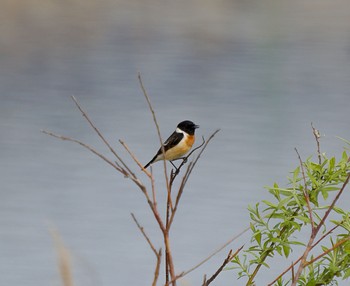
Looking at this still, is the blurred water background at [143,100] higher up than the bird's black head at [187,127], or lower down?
higher up

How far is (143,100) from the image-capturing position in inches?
216

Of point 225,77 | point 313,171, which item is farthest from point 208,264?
point 225,77

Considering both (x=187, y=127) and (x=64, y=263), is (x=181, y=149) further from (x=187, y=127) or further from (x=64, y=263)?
(x=64, y=263)

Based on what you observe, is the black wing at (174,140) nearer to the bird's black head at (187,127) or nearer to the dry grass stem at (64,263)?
the bird's black head at (187,127)

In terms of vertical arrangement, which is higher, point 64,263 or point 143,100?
point 143,100

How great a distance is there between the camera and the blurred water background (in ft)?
13.2

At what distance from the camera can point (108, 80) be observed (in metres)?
6.04

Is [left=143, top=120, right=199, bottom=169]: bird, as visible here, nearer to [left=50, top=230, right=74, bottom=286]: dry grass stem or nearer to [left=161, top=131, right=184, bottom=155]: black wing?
[left=161, top=131, right=184, bottom=155]: black wing

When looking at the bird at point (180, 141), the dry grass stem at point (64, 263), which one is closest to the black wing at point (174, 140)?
the bird at point (180, 141)

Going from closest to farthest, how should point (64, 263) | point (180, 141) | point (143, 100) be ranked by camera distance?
1. point (64, 263)
2. point (180, 141)
3. point (143, 100)

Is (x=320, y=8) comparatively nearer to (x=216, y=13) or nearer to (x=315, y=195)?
(x=216, y=13)

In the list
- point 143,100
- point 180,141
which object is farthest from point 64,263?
point 143,100

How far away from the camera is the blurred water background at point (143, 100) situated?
404cm

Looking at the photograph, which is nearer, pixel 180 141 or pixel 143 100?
pixel 180 141
